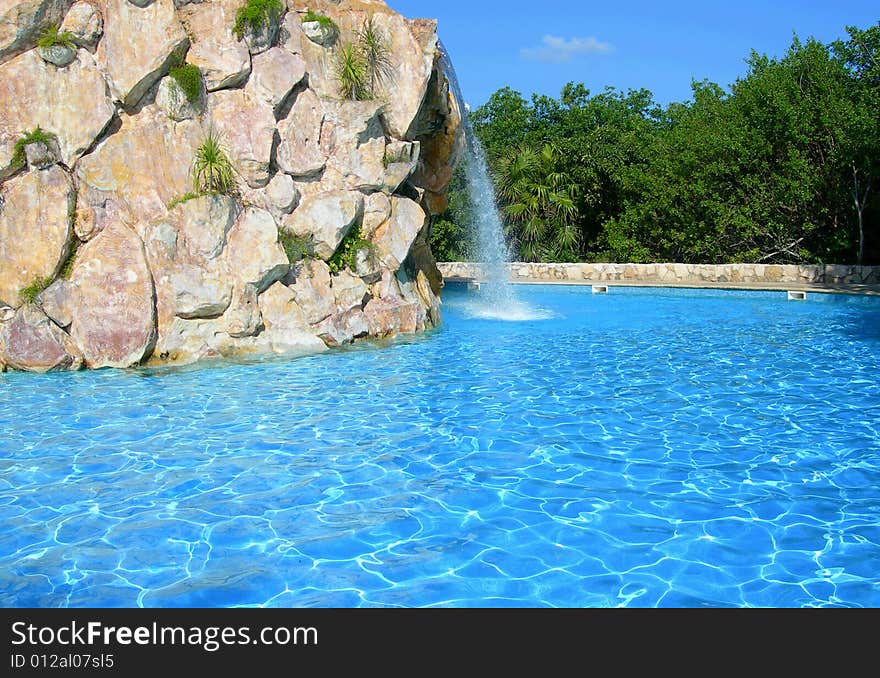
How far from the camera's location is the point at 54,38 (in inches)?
461

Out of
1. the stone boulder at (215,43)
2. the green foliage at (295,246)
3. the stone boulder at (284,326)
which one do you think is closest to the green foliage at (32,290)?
the stone boulder at (284,326)

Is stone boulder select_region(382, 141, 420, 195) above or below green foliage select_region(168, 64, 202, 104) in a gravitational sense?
below

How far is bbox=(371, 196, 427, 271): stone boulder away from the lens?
14180 mm

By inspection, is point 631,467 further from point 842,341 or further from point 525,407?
point 842,341

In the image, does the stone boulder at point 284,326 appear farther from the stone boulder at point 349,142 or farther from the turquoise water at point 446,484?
the stone boulder at point 349,142

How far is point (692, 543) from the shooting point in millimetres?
5383

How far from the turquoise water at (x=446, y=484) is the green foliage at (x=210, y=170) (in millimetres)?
2990

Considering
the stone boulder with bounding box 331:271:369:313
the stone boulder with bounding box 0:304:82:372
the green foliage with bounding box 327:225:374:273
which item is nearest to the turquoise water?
the stone boulder with bounding box 0:304:82:372

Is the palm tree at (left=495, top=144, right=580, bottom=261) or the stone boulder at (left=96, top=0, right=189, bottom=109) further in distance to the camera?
the palm tree at (left=495, top=144, right=580, bottom=261)

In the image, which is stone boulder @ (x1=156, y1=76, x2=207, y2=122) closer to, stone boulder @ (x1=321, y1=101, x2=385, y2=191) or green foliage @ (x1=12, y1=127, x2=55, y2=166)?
green foliage @ (x1=12, y1=127, x2=55, y2=166)

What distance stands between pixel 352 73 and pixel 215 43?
2270 millimetres

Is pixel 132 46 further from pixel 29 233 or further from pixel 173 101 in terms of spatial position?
pixel 29 233

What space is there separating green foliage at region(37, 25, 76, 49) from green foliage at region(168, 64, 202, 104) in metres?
1.44
